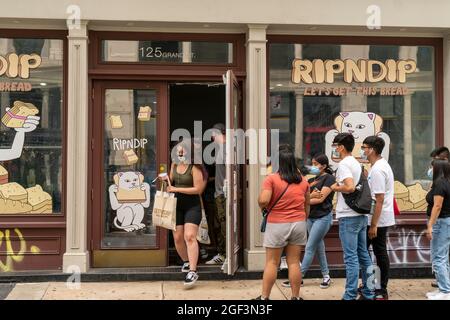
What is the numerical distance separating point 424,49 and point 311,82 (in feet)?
5.83

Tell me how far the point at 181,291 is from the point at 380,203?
262 centimetres

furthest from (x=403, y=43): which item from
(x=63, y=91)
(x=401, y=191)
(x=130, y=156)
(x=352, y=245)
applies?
(x=63, y=91)

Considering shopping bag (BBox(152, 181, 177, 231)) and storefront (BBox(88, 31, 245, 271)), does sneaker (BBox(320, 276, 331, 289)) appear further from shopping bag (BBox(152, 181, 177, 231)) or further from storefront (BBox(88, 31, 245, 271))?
shopping bag (BBox(152, 181, 177, 231))

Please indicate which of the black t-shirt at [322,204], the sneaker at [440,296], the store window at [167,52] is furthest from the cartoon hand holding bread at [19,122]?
the sneaker at [440,296]

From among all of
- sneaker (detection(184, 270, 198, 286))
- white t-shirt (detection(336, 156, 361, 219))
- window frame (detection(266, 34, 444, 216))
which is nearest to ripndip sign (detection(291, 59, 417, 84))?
window frame (detection(266, 34, 444, 216))

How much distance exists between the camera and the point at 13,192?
7.04 metres

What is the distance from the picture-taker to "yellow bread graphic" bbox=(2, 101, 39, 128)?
7.07m

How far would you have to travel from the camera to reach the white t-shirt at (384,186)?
5762 mm

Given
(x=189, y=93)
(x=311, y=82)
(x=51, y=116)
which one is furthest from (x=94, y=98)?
(x=311, y=82)

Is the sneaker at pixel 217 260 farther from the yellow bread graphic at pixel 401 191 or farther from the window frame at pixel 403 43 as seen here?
the yellow bread graphic at pixel 401 191

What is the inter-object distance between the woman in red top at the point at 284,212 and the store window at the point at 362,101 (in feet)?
6.57

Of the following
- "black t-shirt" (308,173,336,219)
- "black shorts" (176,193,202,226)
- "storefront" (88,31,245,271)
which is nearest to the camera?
"black t-shirt" (308,173,336,219)

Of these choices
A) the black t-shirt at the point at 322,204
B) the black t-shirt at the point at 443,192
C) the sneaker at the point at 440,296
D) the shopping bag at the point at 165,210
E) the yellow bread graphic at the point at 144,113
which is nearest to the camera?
the black t-shirt at the point at 443,192

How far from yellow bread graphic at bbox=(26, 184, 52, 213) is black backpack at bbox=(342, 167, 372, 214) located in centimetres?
393
